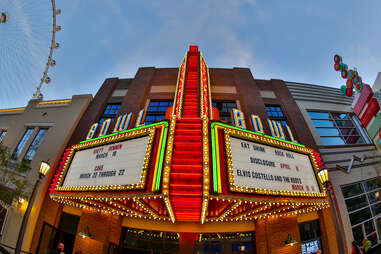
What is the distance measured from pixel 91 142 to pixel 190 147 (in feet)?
19.1

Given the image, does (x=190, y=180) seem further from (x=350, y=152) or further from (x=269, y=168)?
(x=350, y=152)

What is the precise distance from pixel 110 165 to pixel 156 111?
1013cm

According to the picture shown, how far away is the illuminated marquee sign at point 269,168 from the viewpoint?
7700 mm

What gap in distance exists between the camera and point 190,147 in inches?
324

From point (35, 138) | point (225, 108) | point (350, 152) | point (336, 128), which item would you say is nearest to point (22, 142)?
point (35, 138)

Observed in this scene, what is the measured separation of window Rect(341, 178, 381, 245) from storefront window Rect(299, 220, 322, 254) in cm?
271

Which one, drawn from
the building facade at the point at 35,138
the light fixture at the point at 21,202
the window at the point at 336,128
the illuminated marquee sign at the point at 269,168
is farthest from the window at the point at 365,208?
the light fixture at the point at 21,202

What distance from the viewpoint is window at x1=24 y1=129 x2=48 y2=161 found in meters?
15.4

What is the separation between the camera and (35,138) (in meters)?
16.3

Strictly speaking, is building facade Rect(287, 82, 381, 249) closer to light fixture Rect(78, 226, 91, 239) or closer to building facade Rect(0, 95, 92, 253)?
light fixture Rect(78, 226, 91, 239)

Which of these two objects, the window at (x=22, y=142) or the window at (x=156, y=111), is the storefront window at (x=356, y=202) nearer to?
the window at (x=156, y=111)

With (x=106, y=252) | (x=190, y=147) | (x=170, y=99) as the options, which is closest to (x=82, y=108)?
(x=170, y=99)

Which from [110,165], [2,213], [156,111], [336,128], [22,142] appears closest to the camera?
[110,165]

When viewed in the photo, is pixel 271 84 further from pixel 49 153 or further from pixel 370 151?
pixel 49 153
